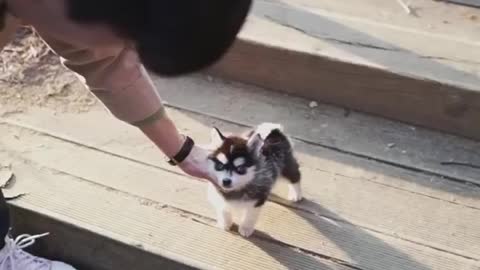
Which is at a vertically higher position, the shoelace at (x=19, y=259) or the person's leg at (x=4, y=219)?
the person's leg at (x=4, y=219)

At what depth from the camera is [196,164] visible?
182 cm

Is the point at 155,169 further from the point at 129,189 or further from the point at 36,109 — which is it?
the point at 36,109

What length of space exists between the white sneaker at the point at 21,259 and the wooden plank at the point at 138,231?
0.22 ft

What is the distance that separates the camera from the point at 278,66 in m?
2.26

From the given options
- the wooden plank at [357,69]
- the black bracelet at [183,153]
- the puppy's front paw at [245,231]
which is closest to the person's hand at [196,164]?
the black bracelet at [183,153]

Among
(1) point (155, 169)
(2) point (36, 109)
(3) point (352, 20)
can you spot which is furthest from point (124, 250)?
(3) point (352, 20)

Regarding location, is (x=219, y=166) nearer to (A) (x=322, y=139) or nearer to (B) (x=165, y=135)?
(B) (x=165, y=135)

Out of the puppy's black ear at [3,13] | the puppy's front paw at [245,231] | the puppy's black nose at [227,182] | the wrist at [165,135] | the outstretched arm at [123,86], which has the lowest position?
the puppy's front paw at [245,231]

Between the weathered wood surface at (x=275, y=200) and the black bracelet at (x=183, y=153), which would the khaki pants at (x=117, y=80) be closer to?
the black bracelet at (x=183, y=153)

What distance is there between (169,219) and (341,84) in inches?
22.6

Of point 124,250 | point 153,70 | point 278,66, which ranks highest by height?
point 153,70

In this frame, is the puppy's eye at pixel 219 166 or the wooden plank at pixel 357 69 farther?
the wooden plank at pixel 357 69

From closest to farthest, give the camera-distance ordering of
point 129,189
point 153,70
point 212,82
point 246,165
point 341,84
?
point 153,70 < point 246,165 < point 129,189 < point 341,84 < point 212,82

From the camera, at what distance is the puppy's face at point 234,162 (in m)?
1.80
